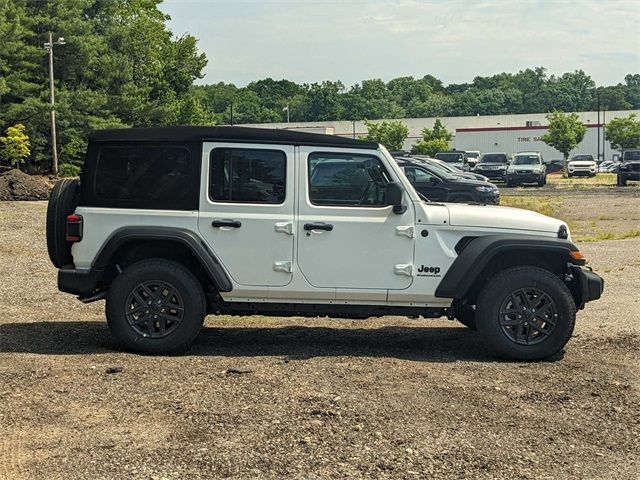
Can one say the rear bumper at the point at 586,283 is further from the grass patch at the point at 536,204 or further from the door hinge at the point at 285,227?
the grass patch at the point at 536,204

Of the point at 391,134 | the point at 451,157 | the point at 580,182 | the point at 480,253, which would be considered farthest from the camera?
the point at 391,134

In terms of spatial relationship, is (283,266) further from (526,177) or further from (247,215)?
(526,177)

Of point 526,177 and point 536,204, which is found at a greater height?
point 526,177

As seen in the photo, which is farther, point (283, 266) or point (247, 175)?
point (247, 175)

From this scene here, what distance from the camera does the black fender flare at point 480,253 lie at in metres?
7.37

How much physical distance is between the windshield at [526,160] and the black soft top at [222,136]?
38.8m

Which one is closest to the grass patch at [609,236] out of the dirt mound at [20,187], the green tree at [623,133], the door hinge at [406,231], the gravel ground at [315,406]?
the gravel ground at [315,406]

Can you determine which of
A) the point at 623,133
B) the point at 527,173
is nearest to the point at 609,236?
the point at 527,173

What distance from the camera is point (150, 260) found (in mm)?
7527

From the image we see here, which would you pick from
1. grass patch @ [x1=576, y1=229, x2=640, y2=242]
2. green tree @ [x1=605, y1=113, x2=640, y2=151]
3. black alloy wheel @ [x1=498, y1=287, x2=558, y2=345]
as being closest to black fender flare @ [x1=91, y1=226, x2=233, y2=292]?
black alloy wheel @ [x1=498, y1=287, x2=558, y2=345]

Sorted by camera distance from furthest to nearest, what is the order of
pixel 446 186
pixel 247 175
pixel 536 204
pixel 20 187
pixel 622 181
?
pixel 622 181 → pixel 20 187 → pixel 536 204 → pixel 446 186 → pixel 247 175

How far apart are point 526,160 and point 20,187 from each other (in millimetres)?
26152

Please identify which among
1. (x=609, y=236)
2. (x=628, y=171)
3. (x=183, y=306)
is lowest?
(x=609, y=236)

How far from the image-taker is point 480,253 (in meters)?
7.36
